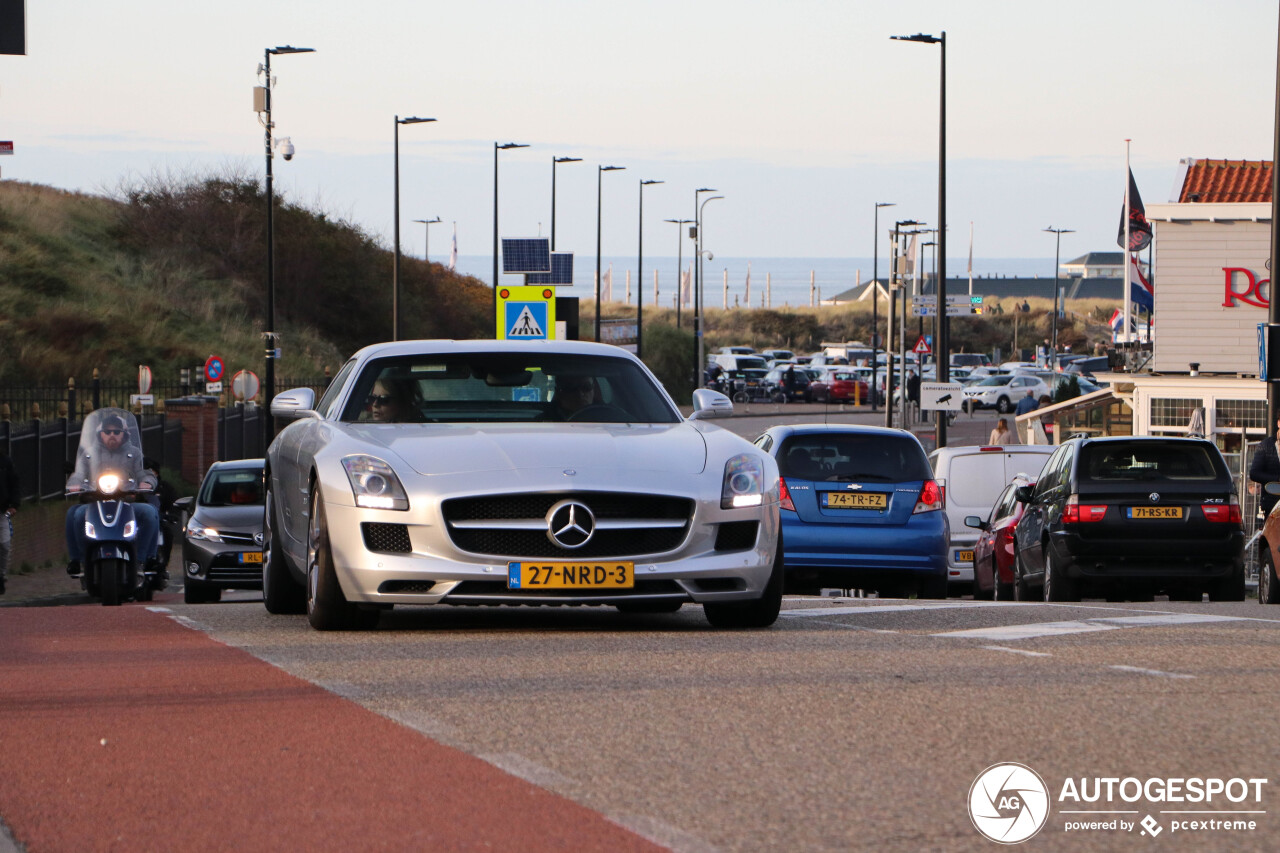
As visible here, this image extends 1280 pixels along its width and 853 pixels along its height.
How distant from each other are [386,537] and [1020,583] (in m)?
9.78

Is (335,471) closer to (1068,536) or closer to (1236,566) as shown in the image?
(1068,536)

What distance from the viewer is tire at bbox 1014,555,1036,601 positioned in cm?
1734

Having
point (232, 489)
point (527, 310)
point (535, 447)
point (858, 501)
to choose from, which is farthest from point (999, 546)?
point (535, 447)

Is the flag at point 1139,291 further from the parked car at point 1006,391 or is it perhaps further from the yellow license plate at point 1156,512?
the yellow license plate at point 1156,512

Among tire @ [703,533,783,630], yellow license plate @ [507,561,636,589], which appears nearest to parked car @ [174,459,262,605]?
tire @ [703,533,783,630]

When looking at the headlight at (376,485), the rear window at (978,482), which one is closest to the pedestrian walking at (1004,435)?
the rear window at (978,482)

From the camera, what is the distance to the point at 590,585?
8.94m

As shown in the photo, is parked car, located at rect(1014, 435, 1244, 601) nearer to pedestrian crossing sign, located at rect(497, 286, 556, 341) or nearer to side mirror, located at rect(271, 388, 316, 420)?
side mirror, located at rect(271, 388, 316, 420)

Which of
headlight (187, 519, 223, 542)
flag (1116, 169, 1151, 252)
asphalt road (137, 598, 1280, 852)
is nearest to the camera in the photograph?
asphalt road (137, 598, 1280, 852)

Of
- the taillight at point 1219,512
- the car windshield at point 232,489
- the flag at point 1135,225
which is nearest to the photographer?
the taillight at point 1219,512

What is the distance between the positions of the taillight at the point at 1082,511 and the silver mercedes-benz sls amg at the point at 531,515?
259 inches

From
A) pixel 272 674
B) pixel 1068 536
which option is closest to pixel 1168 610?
pixel 1068 536

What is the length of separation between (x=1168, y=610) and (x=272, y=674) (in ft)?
21.5

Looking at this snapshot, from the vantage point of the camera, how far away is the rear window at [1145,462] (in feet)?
51.8
